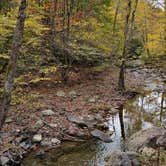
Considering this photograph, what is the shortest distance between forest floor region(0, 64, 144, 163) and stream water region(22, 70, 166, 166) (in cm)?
56

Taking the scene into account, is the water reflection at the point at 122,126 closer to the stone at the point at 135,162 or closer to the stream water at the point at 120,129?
the stream water at the point at 120,129

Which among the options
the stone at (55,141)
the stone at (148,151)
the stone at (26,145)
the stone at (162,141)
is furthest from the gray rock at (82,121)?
the stone at (148,151)

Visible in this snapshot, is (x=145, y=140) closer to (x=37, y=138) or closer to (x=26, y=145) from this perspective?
(x=37, y=138)

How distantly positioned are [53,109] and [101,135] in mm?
2797

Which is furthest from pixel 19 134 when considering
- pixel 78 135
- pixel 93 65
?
pixel 93 65

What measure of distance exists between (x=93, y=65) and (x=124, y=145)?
1174 centimetres

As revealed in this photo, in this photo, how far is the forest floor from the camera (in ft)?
33.0

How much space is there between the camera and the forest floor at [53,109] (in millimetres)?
10055

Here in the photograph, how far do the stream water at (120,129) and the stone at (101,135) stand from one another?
0.21m

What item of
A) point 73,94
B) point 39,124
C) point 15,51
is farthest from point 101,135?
point 15,51

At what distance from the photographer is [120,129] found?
39.3 feet

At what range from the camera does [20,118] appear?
1127 cm

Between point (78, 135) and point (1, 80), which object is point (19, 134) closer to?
point (78, 135)

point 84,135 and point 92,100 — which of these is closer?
point 84,135
